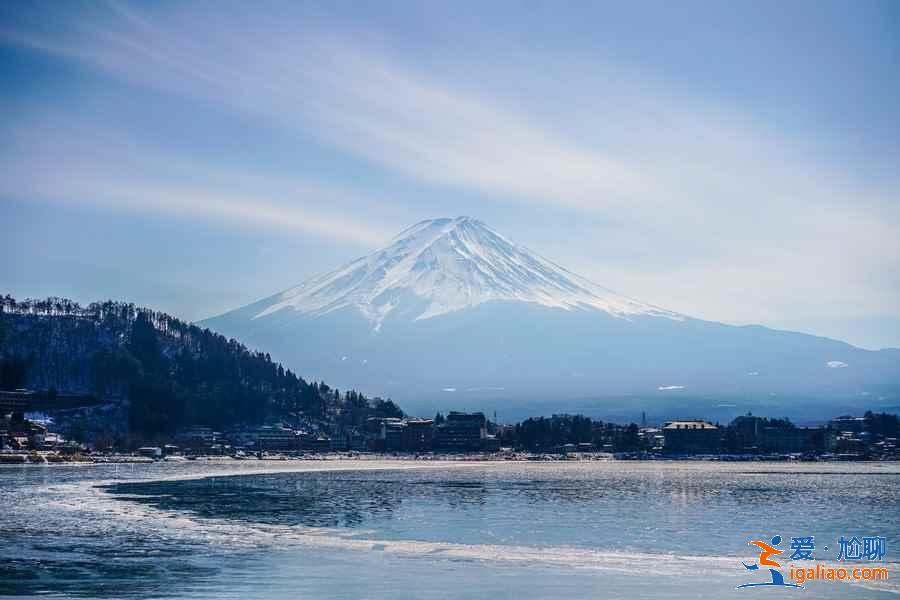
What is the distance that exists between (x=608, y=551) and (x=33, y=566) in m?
25.3

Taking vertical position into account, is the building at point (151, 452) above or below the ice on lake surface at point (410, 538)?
above

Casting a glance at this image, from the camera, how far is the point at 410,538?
54.9 meters

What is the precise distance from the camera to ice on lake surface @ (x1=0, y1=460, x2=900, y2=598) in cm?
4038

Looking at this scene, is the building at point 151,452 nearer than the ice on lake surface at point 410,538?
No

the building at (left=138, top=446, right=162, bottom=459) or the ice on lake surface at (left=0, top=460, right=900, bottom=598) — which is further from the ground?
the building at (left=138, top=446, right=162, bottom=459)

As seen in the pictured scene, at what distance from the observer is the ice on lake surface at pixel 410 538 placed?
132 feet

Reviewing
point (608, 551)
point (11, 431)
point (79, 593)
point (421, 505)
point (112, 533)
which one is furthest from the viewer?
point (11, 431)

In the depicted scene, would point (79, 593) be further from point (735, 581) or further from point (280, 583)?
point (735, 581)

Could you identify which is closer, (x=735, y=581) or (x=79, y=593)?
(x=79, y=593)

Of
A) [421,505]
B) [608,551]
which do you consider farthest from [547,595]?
[421,505]

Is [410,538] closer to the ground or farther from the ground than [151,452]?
closer to the ground

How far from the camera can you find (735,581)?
41.5m

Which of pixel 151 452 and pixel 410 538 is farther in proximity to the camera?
pixel 151 452

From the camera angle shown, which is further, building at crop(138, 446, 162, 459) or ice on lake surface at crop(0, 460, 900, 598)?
building at crop(138, 446, 162, 459)
